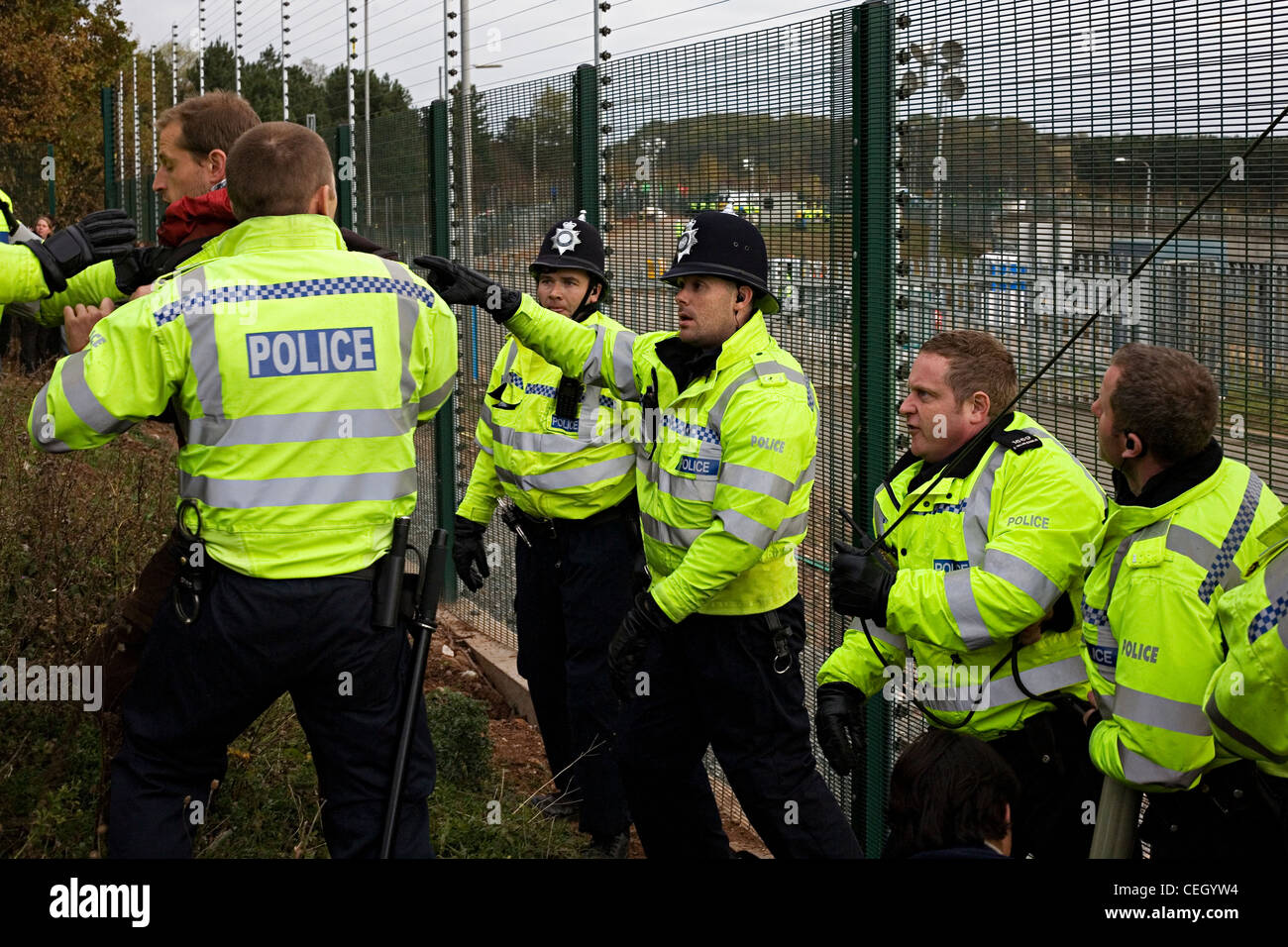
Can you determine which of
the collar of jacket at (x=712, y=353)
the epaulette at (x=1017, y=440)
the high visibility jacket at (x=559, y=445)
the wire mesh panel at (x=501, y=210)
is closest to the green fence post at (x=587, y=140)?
the wire mesh panel at (x=501, y=210)

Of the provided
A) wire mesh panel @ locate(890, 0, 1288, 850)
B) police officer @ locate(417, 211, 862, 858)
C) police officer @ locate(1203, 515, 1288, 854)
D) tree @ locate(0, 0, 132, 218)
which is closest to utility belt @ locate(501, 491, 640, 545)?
police officer @ locate(417, 211, 862, 858)

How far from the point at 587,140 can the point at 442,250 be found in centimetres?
204

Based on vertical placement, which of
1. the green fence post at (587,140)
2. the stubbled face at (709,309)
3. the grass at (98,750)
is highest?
the green fence post at (587,140)

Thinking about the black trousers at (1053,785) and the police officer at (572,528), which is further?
the police officer at (572,528)

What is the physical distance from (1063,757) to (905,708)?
1145mm

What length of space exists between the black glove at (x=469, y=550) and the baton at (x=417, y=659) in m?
2.18

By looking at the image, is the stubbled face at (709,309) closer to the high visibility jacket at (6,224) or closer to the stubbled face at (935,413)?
the stubbled face at (935,413)

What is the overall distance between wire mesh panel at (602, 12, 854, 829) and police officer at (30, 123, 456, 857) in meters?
1.82

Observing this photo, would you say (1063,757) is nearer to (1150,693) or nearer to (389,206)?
(1150,693)

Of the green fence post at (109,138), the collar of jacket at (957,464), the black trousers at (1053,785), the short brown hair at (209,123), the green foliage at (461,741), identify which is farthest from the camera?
the green fence post at (109,138)

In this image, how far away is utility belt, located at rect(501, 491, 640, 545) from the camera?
5.75m

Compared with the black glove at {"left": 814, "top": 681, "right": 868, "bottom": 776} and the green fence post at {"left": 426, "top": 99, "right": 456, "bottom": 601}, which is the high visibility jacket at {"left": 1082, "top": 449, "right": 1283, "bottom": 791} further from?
the green fence post at {"left": 426, "top": 99, "right": 456, "bottom": 601}

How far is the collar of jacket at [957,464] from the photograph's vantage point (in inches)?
152
